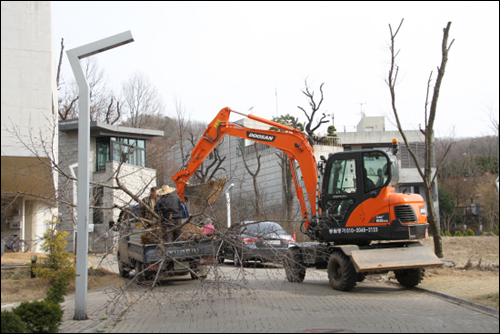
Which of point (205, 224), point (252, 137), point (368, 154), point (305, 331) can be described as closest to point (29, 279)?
point (205, 224)

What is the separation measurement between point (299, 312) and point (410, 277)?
13.8 feet

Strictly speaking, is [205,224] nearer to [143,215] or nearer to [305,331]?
[143,215]

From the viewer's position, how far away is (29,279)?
1134cm

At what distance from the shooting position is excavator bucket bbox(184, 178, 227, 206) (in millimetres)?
11766

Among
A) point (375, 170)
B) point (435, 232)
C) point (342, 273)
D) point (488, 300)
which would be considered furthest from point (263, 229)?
point (435, 232)

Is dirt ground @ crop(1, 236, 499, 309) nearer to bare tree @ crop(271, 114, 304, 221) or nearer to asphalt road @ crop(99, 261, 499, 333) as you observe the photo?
asphalt road @ crop(99, 261, 499, 333)

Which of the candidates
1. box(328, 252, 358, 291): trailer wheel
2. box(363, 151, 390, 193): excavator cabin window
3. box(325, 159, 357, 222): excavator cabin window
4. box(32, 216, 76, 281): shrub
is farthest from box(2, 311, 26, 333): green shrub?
box(363, 151, 390, 193): excavator cabin window

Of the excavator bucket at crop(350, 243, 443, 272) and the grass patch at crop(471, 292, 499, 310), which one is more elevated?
the excavator bucket at crop(350, 243, 443, 272)

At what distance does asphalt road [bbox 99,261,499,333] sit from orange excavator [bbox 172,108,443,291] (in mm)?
655

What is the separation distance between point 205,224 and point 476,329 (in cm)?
563

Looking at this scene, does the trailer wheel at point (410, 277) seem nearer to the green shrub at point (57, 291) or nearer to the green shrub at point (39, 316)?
the green shrub at point (57, 291)

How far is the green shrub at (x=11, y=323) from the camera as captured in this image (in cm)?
561

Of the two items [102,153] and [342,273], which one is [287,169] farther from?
[342,273]

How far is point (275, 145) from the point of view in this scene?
508 inches
